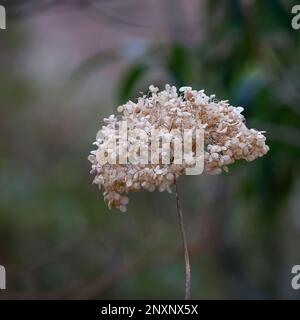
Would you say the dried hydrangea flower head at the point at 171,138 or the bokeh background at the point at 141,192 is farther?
the bokeh background at the point at 141,192

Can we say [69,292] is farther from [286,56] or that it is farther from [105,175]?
[105,175]

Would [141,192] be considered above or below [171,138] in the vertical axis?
above

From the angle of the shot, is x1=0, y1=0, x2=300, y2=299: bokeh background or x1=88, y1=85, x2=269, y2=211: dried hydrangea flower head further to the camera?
x1=0, y1=0, x2=300, y2=299: bokeh background

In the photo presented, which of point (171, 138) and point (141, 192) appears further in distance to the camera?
point (141, 192)
